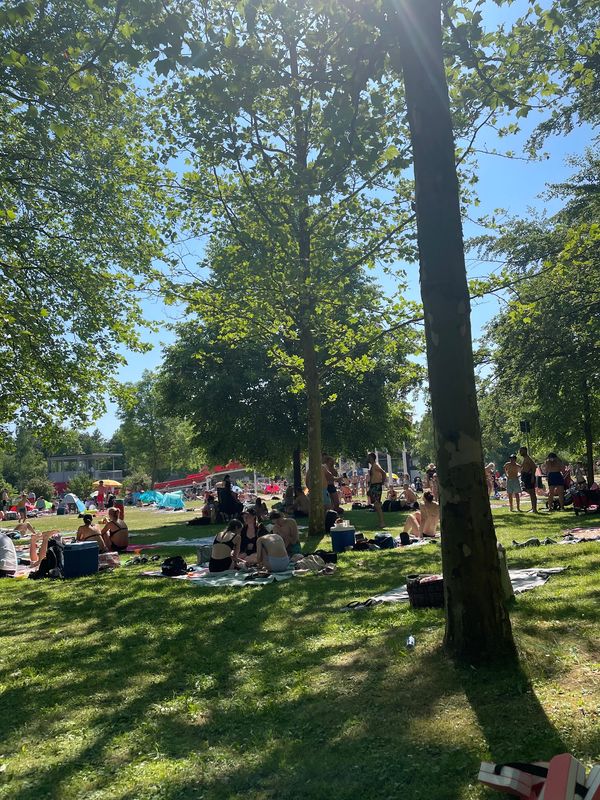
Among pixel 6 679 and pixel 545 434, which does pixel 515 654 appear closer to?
pixel 6 679

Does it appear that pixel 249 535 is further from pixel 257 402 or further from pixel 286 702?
pixel 257 402

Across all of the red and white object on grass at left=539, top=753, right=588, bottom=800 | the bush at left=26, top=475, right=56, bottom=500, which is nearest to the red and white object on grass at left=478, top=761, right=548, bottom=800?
the red and white object on grass at left=539, top=753, right=588, bottom=800

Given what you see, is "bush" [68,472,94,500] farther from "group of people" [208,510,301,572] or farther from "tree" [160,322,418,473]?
"group of people" [208,510,301,572]

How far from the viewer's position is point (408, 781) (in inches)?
130

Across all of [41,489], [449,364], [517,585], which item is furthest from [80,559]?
[41,489]

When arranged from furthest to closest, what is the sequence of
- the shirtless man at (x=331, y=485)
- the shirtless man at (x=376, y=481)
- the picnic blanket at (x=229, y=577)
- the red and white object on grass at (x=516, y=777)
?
1. the shirtless man at (x=331, y=485)
2. the shirtless man at (x=376, y=481)
3. the picnic blanket at (x=229, y=577)
4. the red and white object on grass at (x=516, y=777)

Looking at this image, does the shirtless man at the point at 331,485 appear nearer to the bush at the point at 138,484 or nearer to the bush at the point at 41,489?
the bush at the point at 41,489

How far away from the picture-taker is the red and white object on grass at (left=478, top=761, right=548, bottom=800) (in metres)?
2.92

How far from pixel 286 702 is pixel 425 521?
9575mm

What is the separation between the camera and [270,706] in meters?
4.61

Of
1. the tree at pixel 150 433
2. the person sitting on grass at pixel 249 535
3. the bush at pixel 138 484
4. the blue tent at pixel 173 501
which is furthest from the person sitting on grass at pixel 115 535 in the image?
the tree at pixel 150 433

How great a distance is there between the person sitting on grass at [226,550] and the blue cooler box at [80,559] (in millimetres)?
2586

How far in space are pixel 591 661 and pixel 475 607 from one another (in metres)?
0.92

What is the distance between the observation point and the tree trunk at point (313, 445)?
14.9 m
